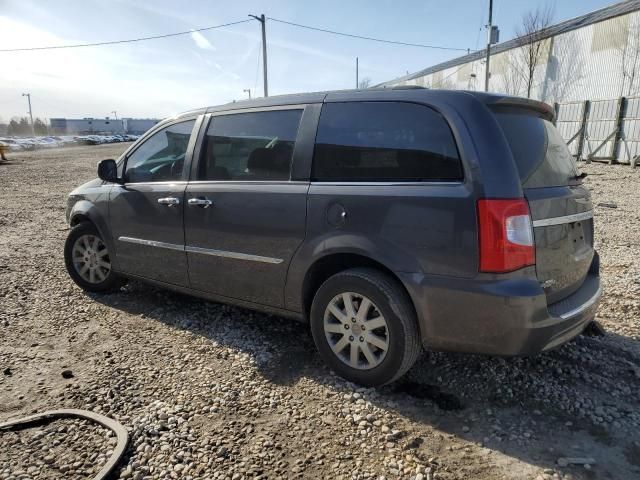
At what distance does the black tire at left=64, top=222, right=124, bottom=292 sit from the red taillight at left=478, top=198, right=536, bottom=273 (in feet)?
11.7

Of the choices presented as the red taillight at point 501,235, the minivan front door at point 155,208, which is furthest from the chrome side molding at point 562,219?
the minivan front door at point 155,208

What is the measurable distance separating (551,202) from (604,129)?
A: 65.1ft

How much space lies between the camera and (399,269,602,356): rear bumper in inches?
96.0

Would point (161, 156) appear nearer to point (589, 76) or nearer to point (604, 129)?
point (604, 129)

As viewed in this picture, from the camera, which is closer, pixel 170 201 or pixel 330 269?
pixel 330 269

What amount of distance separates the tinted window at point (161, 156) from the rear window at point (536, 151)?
251cm

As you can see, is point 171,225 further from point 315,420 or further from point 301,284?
point 315,420

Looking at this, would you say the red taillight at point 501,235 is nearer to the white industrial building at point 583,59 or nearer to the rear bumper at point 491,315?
the rear bumper at point 491,315

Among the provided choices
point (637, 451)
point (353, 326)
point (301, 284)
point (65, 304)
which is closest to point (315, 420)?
point (353, 326)

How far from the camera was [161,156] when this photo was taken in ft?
13.5

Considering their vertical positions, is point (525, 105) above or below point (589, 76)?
below

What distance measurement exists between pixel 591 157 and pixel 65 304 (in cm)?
2038

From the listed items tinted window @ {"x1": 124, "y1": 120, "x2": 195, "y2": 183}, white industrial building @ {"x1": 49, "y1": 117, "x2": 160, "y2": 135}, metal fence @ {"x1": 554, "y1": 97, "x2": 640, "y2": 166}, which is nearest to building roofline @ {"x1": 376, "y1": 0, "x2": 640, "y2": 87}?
metal fence @ {"x1": 554, "y1": 97, "x2": 640, "y2": 166}

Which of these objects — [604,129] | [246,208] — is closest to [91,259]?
[246,208]
